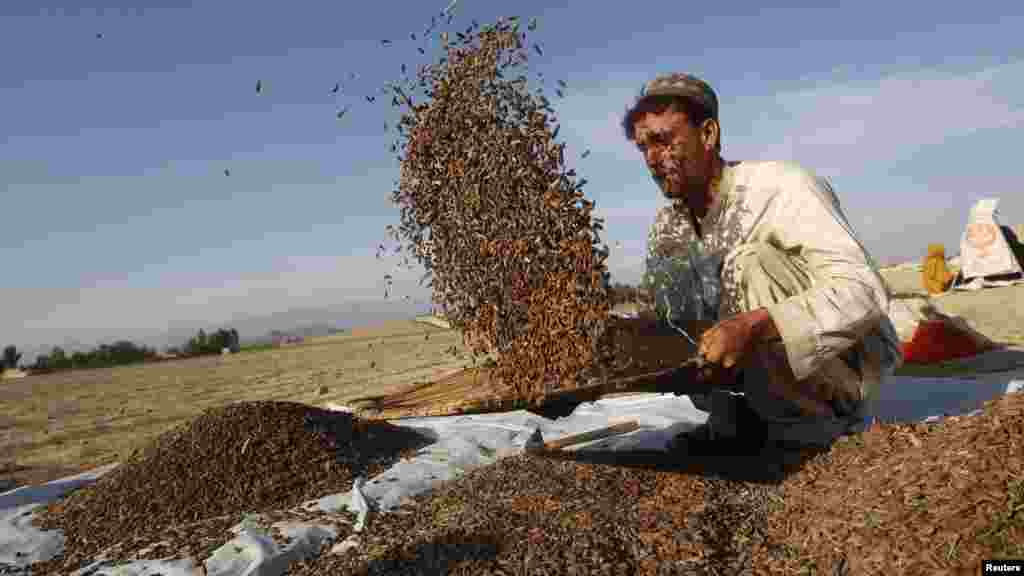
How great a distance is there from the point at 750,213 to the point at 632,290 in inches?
22.7

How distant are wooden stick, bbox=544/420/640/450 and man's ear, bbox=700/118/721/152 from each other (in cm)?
173

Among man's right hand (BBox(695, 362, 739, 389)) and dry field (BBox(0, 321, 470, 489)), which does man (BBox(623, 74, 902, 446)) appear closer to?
man's right hand (BBox(695, 362, 739, 389))

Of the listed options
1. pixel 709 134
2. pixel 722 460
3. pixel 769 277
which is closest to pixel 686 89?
pixel 709 134

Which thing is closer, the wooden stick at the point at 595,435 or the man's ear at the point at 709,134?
the man's ear at the point at 709,134

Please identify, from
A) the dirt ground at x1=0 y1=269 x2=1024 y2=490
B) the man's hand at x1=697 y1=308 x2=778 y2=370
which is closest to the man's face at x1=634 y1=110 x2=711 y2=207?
the man's hand at x1=697 y1=308 x2=778 y2=370

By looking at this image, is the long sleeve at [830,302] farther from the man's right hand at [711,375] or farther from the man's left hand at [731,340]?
the man's right hand at [711,375]

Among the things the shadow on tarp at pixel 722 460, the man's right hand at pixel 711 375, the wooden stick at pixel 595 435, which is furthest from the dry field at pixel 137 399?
the man's right hand at pixel 711 375

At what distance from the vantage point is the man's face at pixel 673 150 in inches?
107

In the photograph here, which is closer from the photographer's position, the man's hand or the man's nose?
the man's hand

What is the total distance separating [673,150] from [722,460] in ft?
4.56

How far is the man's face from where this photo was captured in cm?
271

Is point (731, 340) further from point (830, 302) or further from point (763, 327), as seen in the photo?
point (830, 302)

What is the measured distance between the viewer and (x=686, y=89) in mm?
2662

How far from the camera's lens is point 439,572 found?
7.16 feet
